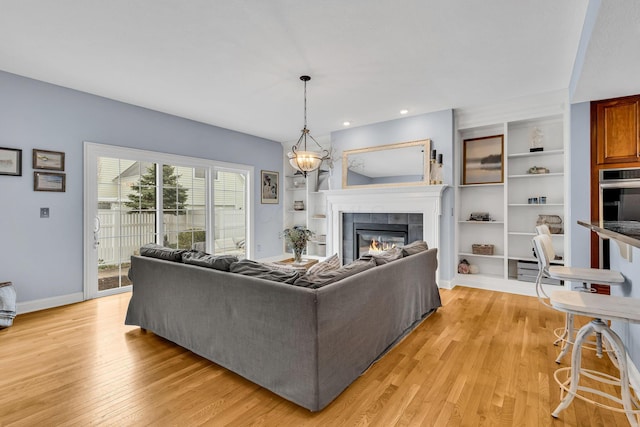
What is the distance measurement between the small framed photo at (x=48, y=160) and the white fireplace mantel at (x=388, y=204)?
3.90 m

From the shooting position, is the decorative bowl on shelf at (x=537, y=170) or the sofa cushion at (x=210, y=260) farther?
the decorative bowl on shelf at (x=537, y=170)

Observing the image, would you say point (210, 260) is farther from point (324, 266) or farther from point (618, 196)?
point (618, 196)

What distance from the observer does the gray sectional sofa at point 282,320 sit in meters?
1.81

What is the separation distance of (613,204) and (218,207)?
18.7 ft

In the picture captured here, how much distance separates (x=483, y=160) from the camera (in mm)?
4699

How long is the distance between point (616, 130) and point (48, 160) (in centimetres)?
666

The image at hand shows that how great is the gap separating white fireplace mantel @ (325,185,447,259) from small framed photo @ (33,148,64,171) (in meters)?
3.90

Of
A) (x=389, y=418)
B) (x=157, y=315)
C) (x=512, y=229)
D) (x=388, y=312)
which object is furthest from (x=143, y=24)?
(x=512, y=229)

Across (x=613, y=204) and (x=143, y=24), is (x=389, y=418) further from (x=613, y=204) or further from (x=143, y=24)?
(x=613, y=204)

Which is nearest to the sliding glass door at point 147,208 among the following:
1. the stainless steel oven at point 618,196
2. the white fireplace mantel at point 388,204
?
the white fireplace mantel at point 388,204

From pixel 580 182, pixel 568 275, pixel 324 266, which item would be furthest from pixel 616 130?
pixel 324 266

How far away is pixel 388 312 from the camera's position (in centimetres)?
258

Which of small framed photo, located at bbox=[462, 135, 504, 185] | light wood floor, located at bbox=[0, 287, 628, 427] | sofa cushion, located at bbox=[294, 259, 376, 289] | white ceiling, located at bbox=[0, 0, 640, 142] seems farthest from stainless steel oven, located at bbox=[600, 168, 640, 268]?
sofa cushion, located at bbox=[294, 259, 376, 289]

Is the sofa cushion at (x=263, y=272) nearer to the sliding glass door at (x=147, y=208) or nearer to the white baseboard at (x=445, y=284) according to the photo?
the sliding glass door at (x=147, y=208)
